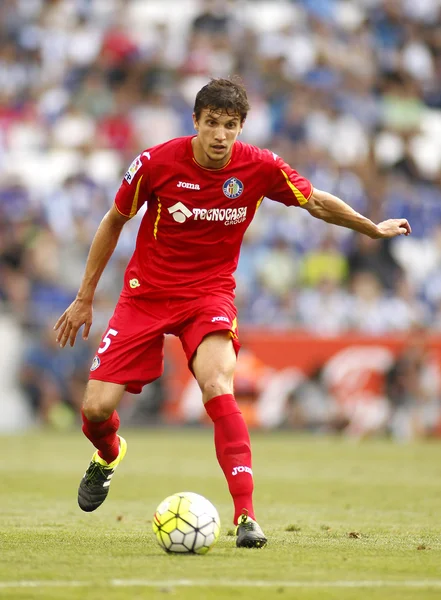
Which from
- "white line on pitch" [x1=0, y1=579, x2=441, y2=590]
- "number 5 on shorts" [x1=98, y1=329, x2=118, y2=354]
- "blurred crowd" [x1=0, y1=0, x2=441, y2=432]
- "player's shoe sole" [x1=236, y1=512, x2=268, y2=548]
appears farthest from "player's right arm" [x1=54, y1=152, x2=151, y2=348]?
"blurred crowd" [x1=0, y1=0, x2=441, y2=432]

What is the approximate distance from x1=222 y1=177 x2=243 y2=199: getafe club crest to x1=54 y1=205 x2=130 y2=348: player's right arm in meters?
0.65

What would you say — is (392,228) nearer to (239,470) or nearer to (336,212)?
(336,212)

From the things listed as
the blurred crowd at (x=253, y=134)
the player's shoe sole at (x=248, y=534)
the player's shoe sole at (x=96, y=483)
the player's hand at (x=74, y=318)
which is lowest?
the player's shoe sole at (x=248, y=534)

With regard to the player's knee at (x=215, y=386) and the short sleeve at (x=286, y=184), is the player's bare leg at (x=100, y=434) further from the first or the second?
the short sleeve at (x=286, y=184)

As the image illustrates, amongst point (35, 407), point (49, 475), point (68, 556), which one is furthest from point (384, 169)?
point (68, 556)

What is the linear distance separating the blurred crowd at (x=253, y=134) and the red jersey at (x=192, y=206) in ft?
36.2

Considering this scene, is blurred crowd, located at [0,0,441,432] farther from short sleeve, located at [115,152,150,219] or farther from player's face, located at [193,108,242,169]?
player's face, located at [193,108,242,169]

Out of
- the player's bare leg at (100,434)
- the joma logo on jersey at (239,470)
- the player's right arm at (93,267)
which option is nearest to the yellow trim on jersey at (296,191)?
the player's right arm at (93,267)

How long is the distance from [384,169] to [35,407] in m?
8.18

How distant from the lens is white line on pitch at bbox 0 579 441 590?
500cm

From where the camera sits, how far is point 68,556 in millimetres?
5961

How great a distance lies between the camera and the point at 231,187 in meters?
7.13

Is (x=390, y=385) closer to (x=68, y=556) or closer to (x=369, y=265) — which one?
(x=369, y=265)

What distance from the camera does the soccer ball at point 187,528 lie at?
6113 millimetres
